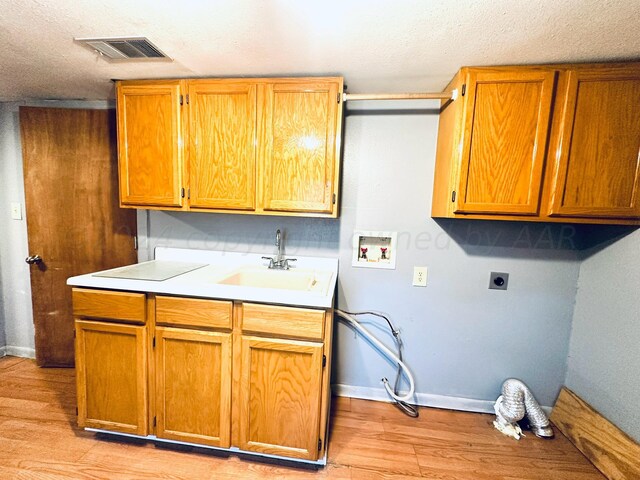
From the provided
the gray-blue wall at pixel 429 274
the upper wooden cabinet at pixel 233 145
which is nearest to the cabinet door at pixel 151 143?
the upper wooden cabinet at pixel 233 145

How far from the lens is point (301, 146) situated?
1510 mm

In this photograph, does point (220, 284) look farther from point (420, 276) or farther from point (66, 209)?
point (66, 209)

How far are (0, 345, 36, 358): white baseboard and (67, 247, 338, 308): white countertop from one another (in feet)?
4.87

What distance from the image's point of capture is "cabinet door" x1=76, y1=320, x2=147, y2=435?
4.46 feet

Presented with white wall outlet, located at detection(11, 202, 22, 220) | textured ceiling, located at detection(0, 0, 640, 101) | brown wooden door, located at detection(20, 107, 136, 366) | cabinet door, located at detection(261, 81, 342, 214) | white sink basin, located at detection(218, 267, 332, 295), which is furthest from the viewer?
white wall outlet, located at detection(11, 202, 22, 220)

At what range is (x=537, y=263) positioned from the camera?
5.57 feet

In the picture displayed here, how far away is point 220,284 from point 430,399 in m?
1.61

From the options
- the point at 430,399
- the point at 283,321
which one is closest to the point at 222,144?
the point at 283,321

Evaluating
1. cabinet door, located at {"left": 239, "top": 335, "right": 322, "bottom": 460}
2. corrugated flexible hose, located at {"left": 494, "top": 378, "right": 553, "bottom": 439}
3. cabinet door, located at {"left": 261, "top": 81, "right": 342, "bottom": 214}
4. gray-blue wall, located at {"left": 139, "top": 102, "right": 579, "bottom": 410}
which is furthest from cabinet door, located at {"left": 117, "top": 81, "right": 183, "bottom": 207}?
corrugated flexible hose, located at {"left": 494, "top": 378, "right": 553, "bottom": 439}

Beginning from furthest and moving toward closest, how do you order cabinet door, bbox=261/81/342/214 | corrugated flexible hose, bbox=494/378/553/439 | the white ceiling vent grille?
1. corrugated flexible hose, bbox=494/378/553/439
2. cabinet door, bbox=261/81/342/214
3. the white ceiling vent grille

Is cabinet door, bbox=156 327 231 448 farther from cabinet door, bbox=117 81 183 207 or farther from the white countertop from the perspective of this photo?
cabinet door, bbox=117 81 183 207

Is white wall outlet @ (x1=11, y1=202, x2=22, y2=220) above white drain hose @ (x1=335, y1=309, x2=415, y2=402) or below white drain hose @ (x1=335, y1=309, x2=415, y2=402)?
above

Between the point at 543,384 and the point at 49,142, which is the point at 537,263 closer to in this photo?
the point at 543,384

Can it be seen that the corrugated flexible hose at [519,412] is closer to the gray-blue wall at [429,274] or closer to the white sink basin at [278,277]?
the gray-blue wall at [429,274]
